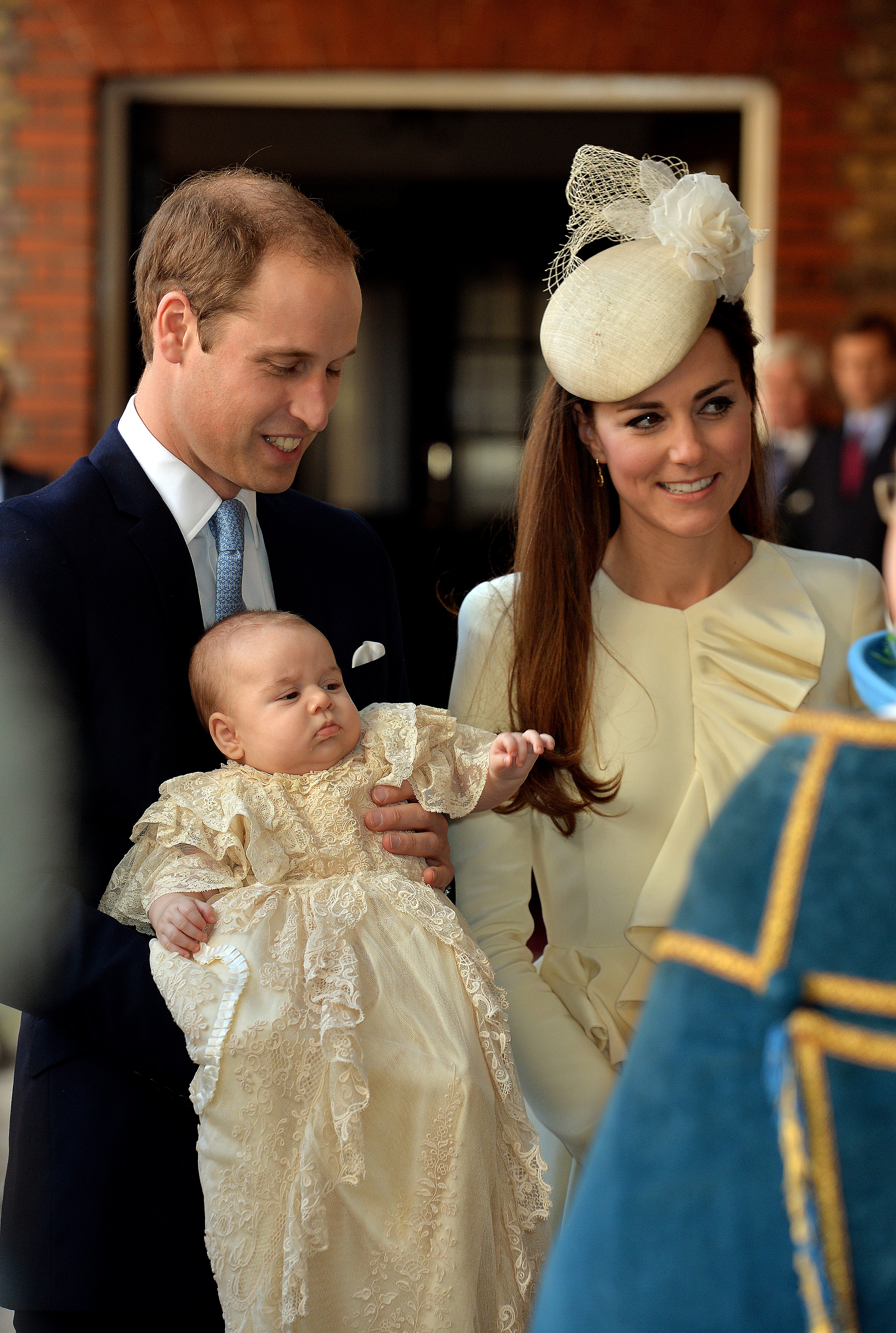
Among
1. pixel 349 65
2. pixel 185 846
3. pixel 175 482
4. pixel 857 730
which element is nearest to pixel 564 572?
pixel 175 482

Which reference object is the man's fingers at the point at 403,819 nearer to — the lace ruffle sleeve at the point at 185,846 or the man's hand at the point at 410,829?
the man's hand at the point at 410,829

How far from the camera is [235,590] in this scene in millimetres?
1934

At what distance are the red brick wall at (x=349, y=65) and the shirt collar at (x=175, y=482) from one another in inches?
184

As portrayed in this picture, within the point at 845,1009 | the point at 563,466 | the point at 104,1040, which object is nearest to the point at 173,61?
the point at 563,466

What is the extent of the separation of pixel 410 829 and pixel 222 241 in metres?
0.87

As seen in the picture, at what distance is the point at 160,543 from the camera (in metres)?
1.82

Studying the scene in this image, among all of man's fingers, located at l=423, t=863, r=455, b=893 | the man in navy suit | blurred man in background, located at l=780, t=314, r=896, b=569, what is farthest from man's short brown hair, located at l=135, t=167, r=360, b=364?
blurred man in background, located at l=780, t=314, r=896, b=569

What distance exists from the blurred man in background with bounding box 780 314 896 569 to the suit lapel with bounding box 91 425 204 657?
4.51m

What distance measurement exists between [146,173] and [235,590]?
209 inches

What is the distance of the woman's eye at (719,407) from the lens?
6.91ft

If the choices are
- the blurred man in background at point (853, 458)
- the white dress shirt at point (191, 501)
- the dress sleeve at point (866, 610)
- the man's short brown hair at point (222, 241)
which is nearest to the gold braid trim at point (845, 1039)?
the white dress shirt at point (191, 501)

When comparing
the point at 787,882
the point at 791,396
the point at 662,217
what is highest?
the point at 791,396

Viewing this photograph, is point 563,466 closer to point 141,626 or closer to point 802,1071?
point 141,626

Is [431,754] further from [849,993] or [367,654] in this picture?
[849,993]
